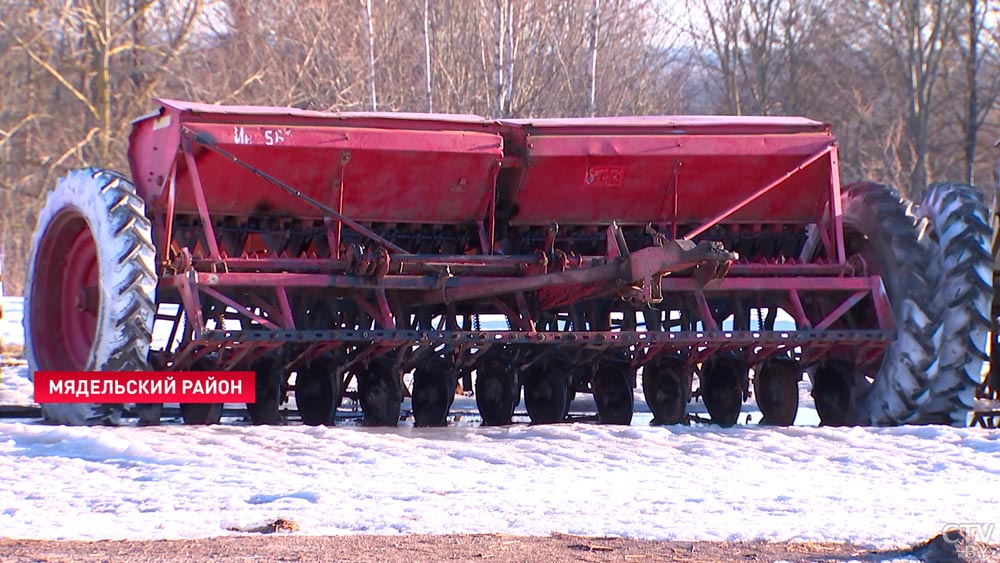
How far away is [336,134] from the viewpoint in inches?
392

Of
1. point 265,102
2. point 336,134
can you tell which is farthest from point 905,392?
point 265,102

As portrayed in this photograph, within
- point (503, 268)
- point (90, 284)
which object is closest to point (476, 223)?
point (503, 268)

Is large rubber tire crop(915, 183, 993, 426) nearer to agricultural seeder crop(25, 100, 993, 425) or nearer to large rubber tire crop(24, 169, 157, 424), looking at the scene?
agricultural seeder crop(25, 100, 993, 425)

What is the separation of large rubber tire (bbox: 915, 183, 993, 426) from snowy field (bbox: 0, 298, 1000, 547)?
106cm

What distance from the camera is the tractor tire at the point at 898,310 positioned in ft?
31.8

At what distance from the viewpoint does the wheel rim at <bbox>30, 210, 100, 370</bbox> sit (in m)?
10.4

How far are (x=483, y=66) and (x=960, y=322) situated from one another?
13.3m

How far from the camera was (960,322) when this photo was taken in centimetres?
973

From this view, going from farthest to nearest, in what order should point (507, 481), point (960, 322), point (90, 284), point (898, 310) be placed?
point (90, 284), point (898, 310), point (960, 322), point (507, 481)

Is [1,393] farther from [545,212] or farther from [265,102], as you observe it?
[265,102]

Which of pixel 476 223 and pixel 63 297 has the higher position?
pixel 476 223

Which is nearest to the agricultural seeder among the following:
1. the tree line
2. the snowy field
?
the snowy field

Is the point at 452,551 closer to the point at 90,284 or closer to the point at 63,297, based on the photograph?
the point at 90,284

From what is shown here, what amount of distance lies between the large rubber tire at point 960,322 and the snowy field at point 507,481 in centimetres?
106
